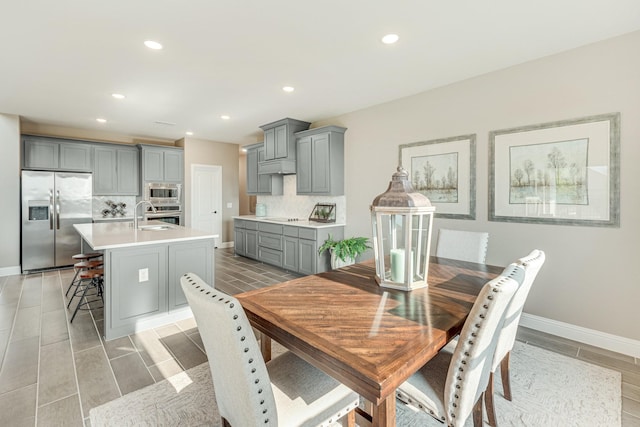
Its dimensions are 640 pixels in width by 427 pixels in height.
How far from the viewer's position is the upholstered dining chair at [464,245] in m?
2.53

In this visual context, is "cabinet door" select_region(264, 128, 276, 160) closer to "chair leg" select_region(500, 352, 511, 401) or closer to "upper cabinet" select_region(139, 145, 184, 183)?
"upper cabinet" select_region(139, 145, 184, 183)

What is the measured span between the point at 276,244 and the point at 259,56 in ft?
10.6

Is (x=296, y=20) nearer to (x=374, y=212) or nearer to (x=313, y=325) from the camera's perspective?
(x=374, y=212)

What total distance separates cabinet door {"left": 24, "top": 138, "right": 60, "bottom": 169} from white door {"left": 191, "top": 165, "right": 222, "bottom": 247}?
2.42 m

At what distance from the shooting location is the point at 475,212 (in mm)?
3475

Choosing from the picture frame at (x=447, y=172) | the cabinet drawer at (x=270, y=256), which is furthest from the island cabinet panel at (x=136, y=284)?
the picture frame at (x=447, y=172)

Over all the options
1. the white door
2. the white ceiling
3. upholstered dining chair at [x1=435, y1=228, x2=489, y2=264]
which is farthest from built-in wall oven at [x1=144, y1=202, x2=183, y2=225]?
upholstered dining chair at [x1=435, y1=228, x2=489, y2=264]

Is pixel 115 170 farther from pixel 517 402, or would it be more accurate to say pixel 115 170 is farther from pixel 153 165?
pixel 517 402

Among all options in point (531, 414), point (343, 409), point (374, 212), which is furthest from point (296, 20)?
point (531, 414)

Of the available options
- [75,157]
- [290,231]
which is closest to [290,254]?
[290,231]

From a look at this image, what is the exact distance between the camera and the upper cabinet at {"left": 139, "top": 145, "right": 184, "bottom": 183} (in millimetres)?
6402

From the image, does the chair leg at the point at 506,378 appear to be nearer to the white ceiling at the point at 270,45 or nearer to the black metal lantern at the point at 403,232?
the black metal lantern at the point at 403,232

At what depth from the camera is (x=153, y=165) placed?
256 inches

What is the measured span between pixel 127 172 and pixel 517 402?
713 centimetres
